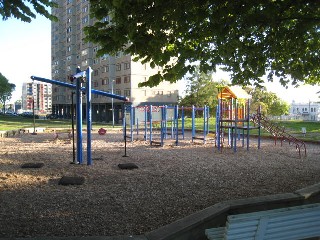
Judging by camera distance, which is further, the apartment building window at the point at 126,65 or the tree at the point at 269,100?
the tree at the point at 269,100

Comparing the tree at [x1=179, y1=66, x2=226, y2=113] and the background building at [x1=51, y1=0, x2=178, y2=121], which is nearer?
the background building at [x1=51, y1=0, x2=178, y2=121]

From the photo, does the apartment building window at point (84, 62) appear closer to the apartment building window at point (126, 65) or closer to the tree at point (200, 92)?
the apartment building window at point (126, 65)

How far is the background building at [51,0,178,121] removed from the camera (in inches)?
2366

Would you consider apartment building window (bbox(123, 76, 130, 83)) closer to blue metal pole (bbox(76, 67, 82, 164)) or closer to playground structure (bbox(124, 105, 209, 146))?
playground structure (bbox(124, 105, 209, 146))

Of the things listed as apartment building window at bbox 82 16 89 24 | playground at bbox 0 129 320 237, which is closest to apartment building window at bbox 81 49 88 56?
apartment building window at bbox 82 16 89 24

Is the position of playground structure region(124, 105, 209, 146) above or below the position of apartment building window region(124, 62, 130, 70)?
below

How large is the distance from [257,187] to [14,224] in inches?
202

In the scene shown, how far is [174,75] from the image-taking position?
25.2 feet

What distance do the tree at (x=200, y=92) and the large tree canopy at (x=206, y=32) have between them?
56940 mm

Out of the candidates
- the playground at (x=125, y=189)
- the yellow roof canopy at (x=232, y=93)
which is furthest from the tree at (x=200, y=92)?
the playground at (x=125, y=189)

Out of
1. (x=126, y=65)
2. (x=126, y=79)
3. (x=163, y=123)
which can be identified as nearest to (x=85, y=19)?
(x=126, y=65)

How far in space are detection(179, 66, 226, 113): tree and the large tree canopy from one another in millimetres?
56940

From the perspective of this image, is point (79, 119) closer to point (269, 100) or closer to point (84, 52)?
point (84, 52)

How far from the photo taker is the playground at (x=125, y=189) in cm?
491
